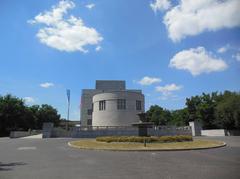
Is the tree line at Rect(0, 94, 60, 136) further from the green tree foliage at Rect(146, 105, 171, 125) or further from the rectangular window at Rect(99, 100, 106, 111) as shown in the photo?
the green tree foliage at Rect(146, 105, 171, 125)

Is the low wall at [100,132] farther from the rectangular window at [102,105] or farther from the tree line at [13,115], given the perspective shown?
the tree line at [13,115]

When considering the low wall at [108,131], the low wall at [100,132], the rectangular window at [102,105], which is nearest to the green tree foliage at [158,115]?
the rectangular window at [102,105]

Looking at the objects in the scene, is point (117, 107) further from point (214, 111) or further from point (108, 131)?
point (214, 111)

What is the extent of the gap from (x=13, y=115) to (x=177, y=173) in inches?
2370

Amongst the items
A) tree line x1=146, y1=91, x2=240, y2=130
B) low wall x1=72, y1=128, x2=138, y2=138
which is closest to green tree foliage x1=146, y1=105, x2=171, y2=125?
tree line x1=146, y1=91, x2=240, y2=130

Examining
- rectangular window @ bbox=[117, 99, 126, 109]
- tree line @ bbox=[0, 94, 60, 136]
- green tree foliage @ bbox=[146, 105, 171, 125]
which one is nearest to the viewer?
rectangular window @ bbox=[117, 99, 126, 109]

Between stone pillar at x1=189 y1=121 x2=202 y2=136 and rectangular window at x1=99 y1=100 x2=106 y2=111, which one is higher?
rectangular window at x1=99 y1=100 x2=106 y2=111

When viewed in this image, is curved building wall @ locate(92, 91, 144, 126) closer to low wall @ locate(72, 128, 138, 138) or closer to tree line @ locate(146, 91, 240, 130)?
tree line @ locate(146, 91, 240, 130)

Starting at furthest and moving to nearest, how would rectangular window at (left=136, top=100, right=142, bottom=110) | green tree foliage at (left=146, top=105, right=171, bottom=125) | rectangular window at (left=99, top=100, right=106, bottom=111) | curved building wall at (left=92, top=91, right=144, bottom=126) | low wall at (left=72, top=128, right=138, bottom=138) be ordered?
green tree foliage at (left=146, top=105, right=171, bottom=125) < rectangular window at (left=136, top=100, right=142, bottom=110) < rectangular window at (left=99, top=100, right=106, bottom=111) < curved building wall at (left=92, top=91, right=144, bottom=126) < low wall at (left=72, top=128, right=138, bottom=138)

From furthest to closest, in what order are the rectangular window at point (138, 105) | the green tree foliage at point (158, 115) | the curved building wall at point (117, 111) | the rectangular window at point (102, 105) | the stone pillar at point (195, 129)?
the green tree foliage at point (158, 115) → the rectangular window at point (138, 105) → the rectangular window at point (102, 105) → the curved building wall at point (117, 111) → the stone pillar at point (195, 129)

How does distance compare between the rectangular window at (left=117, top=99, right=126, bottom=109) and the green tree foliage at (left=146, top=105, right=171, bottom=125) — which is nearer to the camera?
the rectangular window at (left=117, top=99, right=126, bottom=109)

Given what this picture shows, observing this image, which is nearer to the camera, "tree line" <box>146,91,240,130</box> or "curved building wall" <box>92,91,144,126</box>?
"tree line" <box>146,91,240,130</box>

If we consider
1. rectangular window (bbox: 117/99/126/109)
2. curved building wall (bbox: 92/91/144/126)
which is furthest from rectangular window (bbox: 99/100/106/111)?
rectangular window (bbox: 117/99/126/109)

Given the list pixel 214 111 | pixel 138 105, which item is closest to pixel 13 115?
pixel 138 105
